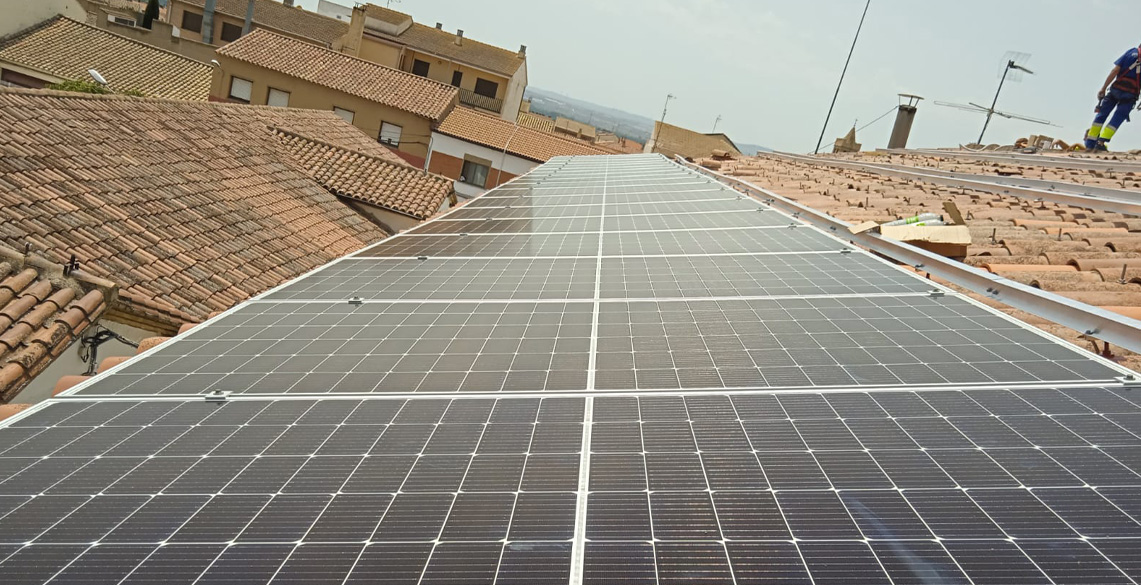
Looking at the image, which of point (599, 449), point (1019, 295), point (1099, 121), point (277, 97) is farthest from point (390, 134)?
point (599, 449)

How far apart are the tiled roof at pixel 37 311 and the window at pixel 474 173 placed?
39.5 m

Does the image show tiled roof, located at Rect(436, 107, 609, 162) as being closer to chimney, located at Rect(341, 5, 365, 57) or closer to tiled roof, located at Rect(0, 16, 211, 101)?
tiled roof, located at Rect(0, 16, 211, 101)

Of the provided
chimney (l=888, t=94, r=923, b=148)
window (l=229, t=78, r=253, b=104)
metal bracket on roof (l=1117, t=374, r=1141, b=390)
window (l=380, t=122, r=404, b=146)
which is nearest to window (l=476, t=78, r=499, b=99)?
window (l=380, t=122, r=404, b=146)

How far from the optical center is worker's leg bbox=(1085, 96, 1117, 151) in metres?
20.6

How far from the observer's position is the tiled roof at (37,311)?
27.4ft

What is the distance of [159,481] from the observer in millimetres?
4031

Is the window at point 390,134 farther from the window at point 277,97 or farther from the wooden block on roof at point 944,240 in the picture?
the wooden block on roof at point 944,240

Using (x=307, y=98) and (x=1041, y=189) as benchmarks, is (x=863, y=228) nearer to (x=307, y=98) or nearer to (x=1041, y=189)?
(x=1041, y=189)

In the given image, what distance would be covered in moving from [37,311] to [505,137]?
42.2m

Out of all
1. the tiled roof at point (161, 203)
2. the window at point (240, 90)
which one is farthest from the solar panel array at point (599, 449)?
the window at point (240, 90)

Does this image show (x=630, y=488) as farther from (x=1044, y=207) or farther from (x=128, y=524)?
(x=1044, y=207)

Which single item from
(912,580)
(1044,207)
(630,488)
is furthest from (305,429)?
(1044,207)

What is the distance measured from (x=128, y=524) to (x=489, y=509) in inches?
66.5

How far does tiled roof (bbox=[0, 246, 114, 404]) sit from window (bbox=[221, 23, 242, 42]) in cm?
6494
